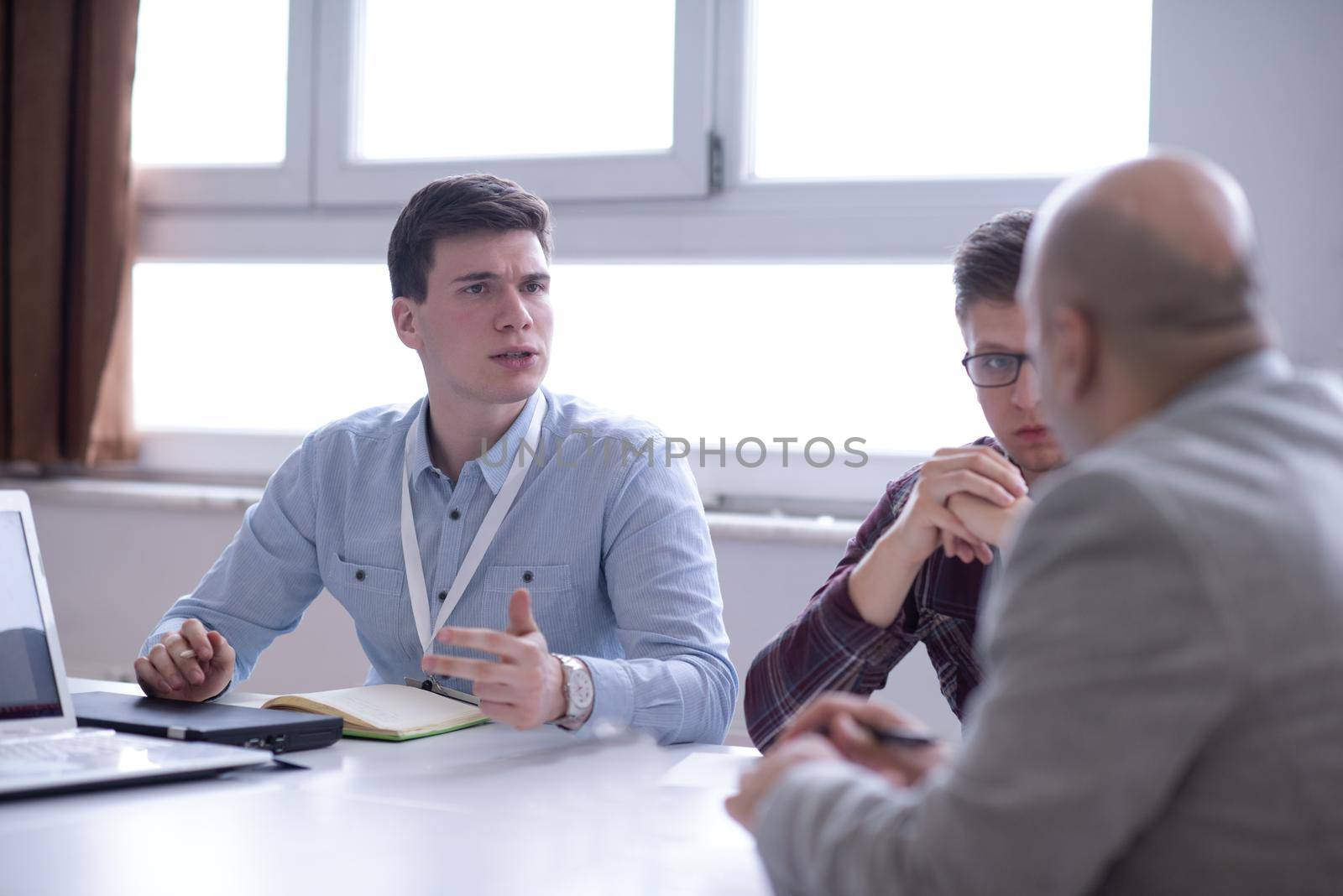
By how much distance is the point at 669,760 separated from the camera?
5.06 ft

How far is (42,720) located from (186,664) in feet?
0.86

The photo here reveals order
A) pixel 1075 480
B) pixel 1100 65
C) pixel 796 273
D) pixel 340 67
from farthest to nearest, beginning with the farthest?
1. pixel 340 67
2. pixel 796 273
3. pixel 1100 65
4. pixel 1075 480

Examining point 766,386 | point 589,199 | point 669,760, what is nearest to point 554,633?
point 669,760

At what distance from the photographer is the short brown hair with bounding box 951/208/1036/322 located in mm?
1685

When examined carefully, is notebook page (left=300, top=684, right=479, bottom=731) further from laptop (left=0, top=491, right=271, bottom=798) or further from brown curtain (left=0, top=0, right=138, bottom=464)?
brown curtain (left=0, top=0, right=138, bottom=464)

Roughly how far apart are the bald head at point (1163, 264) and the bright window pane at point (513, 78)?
2483 millimetres

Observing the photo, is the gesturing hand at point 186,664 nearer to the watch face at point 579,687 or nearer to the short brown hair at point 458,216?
the watch face at point 579,687

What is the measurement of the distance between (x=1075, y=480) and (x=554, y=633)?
4.86 feet

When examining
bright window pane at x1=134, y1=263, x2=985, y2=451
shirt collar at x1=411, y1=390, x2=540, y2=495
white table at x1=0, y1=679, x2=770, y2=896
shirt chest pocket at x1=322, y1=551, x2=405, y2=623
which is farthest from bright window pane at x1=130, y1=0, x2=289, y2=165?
white table at x1=0, y1=679, x2=770, y2=896

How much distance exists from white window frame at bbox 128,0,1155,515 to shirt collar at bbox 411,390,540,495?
0.89 metres

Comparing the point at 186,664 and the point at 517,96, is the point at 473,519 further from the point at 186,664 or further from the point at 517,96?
the point at 517,96

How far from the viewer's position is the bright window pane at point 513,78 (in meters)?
3.13

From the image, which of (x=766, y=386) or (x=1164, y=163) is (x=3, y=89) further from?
(x=1164, y=163)

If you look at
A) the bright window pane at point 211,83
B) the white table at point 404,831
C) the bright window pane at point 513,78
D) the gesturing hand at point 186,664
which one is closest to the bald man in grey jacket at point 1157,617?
the white table at point 404,831
